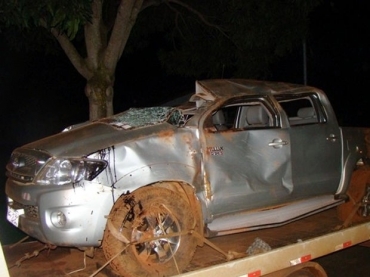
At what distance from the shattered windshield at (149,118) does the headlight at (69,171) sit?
599 mm

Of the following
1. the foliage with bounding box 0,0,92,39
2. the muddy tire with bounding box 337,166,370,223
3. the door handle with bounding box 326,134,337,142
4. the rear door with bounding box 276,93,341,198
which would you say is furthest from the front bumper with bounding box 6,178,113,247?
the muddy tire with bounding box 337,166,370,223

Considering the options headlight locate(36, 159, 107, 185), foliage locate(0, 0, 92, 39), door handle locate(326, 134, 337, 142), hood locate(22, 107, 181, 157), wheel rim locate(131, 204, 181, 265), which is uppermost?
foliage locate(0, 0, 92, 39)

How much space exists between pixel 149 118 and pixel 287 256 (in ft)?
5.81

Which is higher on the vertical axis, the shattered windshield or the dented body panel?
the shattered windshield

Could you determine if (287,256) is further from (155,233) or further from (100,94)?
(100,94)

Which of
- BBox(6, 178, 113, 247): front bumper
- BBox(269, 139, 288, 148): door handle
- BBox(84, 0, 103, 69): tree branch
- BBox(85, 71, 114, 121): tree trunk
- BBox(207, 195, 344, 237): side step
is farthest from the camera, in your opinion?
BBox(84, 0, 103, 69): tree branch

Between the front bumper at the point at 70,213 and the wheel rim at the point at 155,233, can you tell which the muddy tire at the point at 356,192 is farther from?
the front bumper at the point at 70,213

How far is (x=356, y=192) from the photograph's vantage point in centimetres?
646

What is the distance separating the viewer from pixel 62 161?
433cm

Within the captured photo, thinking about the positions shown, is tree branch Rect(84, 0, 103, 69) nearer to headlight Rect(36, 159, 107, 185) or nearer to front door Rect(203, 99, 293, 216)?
front door Rect(203, 99, 293, 216)

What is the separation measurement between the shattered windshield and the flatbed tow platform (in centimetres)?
119

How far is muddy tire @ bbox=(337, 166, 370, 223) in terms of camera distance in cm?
636

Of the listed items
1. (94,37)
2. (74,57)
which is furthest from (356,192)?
(74,57)

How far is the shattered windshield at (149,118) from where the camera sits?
4860 mm
